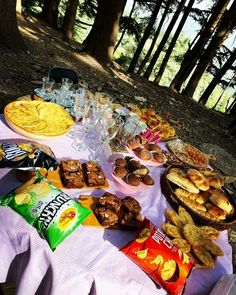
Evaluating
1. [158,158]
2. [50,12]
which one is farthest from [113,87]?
[50,12]

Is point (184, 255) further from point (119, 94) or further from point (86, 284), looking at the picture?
point (119, 94)

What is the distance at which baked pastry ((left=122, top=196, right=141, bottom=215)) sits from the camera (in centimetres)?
170

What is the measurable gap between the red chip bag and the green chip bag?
0.29m

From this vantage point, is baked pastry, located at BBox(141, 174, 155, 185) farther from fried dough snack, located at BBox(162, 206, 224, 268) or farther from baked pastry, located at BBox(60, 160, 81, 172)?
baked pastry, located at BBox(60, 160, 81, 172)

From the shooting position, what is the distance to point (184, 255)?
151 cm

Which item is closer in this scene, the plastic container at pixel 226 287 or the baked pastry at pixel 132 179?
the plastic container at pixel 226 287

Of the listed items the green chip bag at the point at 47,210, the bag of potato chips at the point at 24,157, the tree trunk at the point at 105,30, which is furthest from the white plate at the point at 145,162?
the tree trunk at the point at 105,30

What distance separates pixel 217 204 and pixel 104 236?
895mm

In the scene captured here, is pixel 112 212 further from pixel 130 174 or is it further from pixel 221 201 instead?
pixel 221 201

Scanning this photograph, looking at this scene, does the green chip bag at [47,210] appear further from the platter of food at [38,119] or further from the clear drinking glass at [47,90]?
the clear drinking glass at [47,90]

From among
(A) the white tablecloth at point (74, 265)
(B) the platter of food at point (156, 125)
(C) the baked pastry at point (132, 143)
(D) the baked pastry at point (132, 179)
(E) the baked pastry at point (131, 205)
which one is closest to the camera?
(A) the white tablecloth at point (74, 265)

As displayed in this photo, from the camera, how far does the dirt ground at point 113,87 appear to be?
5.51 metres

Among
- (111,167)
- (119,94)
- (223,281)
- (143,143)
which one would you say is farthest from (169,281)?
(119,94)

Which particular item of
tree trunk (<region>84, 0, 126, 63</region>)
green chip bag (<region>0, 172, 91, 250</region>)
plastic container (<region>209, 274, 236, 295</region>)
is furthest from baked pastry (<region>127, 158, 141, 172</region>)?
tree trunk (<region>84, 0, 126, 63</region>)
